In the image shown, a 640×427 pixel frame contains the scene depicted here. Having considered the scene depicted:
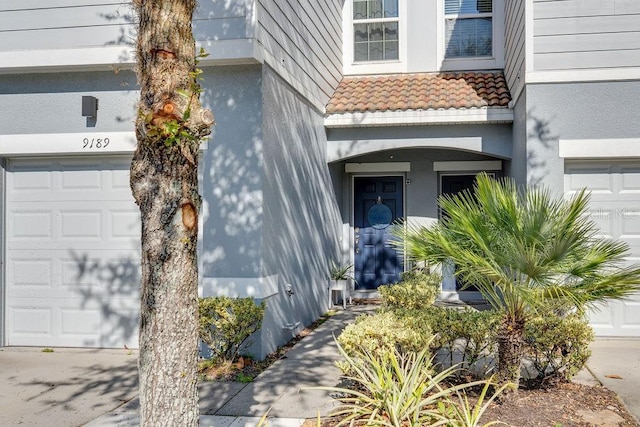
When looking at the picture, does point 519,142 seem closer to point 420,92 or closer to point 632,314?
point 420,92

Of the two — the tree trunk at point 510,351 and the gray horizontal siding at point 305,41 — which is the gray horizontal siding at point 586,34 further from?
the tree trunk at point 510,351

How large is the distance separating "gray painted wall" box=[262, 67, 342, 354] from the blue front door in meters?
1.52

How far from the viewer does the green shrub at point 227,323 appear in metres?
6.16

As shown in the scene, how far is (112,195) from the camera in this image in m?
7.74

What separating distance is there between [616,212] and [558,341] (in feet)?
11.5

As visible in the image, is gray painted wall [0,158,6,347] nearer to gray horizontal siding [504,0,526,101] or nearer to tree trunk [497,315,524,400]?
tree trunk [497,315,524,400]

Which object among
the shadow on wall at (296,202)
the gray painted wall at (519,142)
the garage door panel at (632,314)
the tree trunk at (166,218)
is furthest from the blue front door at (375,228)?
the tree trunk at (166,218)

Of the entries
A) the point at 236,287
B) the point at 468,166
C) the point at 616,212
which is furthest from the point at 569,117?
the point at 236,287

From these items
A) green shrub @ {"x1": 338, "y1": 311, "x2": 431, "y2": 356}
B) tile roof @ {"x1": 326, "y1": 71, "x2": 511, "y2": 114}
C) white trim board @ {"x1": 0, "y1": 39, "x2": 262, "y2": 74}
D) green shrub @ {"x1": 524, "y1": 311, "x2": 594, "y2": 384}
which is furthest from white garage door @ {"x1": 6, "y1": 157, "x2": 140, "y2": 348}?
green shrub @ {"x1": 524, "y1": 311, "x2": 594, "y2": 384}

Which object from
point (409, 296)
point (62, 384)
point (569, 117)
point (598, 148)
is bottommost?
point (62, 384)

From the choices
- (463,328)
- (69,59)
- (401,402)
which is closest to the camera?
(401,402)

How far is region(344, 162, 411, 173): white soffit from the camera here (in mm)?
11844

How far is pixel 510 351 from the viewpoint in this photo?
16.3 feet

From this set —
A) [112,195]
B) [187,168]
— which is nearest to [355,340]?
[187,168]
